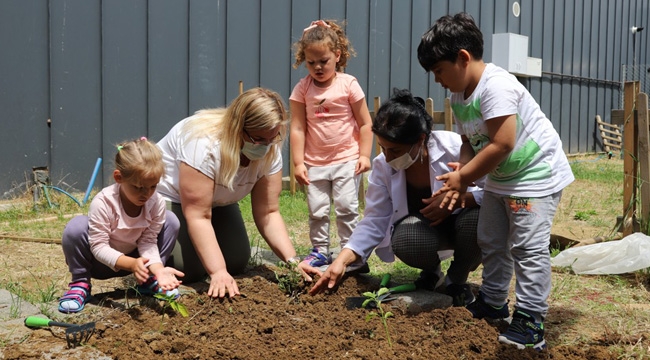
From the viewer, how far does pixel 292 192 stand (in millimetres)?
7859

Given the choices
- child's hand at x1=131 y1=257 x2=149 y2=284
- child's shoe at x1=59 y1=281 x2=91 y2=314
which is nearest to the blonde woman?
child's hand at x1=131 y1=257 x2=149 y2=284

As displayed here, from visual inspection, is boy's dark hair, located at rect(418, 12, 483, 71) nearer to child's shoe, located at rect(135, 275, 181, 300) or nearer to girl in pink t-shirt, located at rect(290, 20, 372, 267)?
child's shoe, located at rect(135, 275, 181, 300)

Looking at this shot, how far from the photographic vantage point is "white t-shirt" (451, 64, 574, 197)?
275cm

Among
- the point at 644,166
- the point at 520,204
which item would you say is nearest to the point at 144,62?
the point at 644,166

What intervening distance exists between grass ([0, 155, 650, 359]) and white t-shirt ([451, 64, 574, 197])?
69 cm

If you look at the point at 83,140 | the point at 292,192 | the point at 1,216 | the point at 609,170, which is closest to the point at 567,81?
the point at 609,170

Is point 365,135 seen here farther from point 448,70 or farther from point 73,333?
point 73,333

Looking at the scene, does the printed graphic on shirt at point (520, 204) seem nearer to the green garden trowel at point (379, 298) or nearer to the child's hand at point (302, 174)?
the green garden trowel at point (379, 298)

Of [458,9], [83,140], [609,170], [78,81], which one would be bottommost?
[609,170]

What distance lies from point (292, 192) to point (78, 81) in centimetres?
261

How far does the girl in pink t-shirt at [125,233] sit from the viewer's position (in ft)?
9.73

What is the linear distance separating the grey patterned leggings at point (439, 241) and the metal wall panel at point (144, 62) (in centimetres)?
450

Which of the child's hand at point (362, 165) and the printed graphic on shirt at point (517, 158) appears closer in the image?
the printed graphic on shirt at point (517, 158)

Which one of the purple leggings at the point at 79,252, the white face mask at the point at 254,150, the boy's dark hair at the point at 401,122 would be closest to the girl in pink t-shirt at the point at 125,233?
the purple leggings at the point at 79,252
